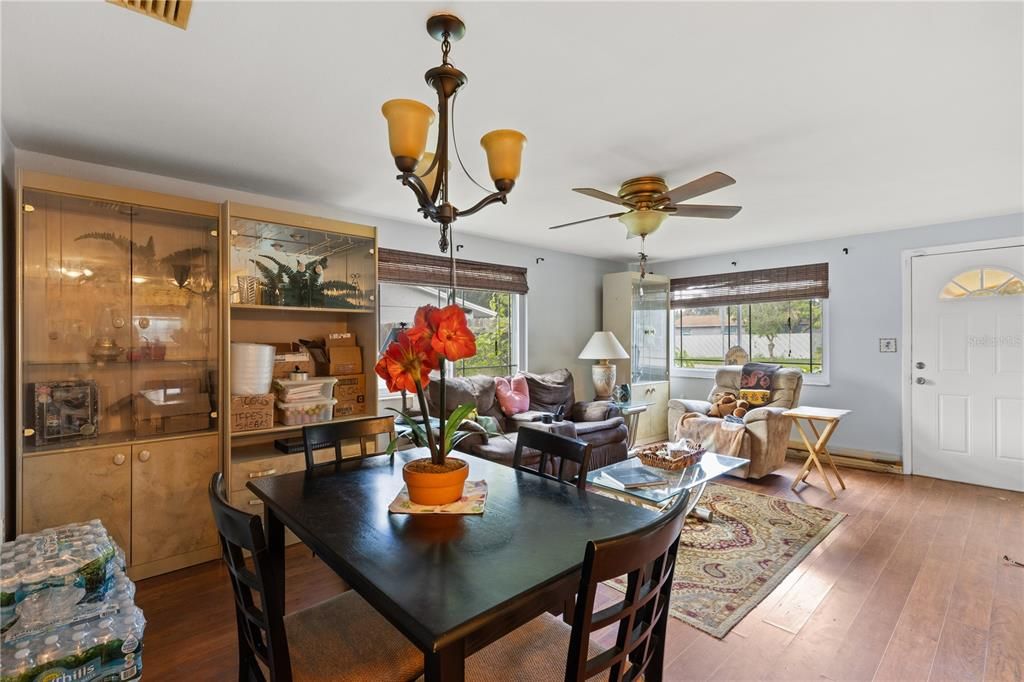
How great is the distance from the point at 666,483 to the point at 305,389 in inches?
91.0

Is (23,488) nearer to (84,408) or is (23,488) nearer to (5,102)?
(84,408)

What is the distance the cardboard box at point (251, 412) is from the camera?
9.10 feet

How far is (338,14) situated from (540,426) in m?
3.09

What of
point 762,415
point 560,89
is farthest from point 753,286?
point 560,89

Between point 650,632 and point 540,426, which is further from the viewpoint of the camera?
point 540,426

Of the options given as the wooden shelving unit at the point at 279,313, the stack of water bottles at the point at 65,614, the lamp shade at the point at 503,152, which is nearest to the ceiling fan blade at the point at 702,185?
the lamp shade at the point at 503,152

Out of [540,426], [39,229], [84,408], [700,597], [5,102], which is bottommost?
[700,597]

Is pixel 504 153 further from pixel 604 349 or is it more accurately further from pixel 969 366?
pixel 969 366

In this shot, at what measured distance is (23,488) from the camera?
2227 millimetres

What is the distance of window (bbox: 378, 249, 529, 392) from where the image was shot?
13.6 feet

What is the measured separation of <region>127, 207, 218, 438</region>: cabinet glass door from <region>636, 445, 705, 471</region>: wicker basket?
8.71 feet

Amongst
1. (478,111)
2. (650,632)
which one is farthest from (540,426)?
(650,632)

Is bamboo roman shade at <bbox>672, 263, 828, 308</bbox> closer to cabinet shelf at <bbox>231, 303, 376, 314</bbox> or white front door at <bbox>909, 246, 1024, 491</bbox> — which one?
white front door at <bbox>909, 246, 1024, 491</bbox>

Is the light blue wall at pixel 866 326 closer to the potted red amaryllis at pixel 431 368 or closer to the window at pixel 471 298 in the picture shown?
the window at pixel 471 298
